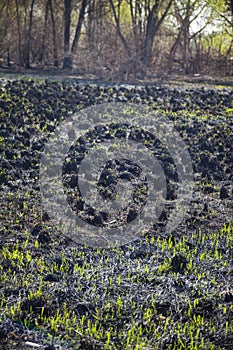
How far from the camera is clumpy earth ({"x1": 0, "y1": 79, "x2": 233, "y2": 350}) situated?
4406 mm

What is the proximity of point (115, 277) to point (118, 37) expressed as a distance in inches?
632

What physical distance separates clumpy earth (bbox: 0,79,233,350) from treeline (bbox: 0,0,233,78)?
988cm

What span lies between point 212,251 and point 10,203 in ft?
7.89

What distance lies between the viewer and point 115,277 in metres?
5.36

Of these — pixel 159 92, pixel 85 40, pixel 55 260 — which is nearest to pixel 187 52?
pixel 85 40

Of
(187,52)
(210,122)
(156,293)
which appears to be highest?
(187,52)

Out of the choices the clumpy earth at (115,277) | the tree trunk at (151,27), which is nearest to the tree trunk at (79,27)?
the tree trunk at (151,27)

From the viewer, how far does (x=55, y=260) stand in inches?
223

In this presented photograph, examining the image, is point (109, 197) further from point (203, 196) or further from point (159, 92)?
point (159, 92)

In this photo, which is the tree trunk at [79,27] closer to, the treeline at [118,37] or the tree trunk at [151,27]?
the treeline at [118,37]

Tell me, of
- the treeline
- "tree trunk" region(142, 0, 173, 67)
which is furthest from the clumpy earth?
"tree trunk" region(142, 0, 173, 67)

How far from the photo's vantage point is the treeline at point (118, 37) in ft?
61.9

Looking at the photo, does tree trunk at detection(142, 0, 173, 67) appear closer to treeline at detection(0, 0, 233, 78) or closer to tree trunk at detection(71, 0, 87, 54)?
treeline at detection(0, 0, 233, 78)

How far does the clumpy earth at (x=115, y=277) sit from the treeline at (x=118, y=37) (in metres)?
9.88
